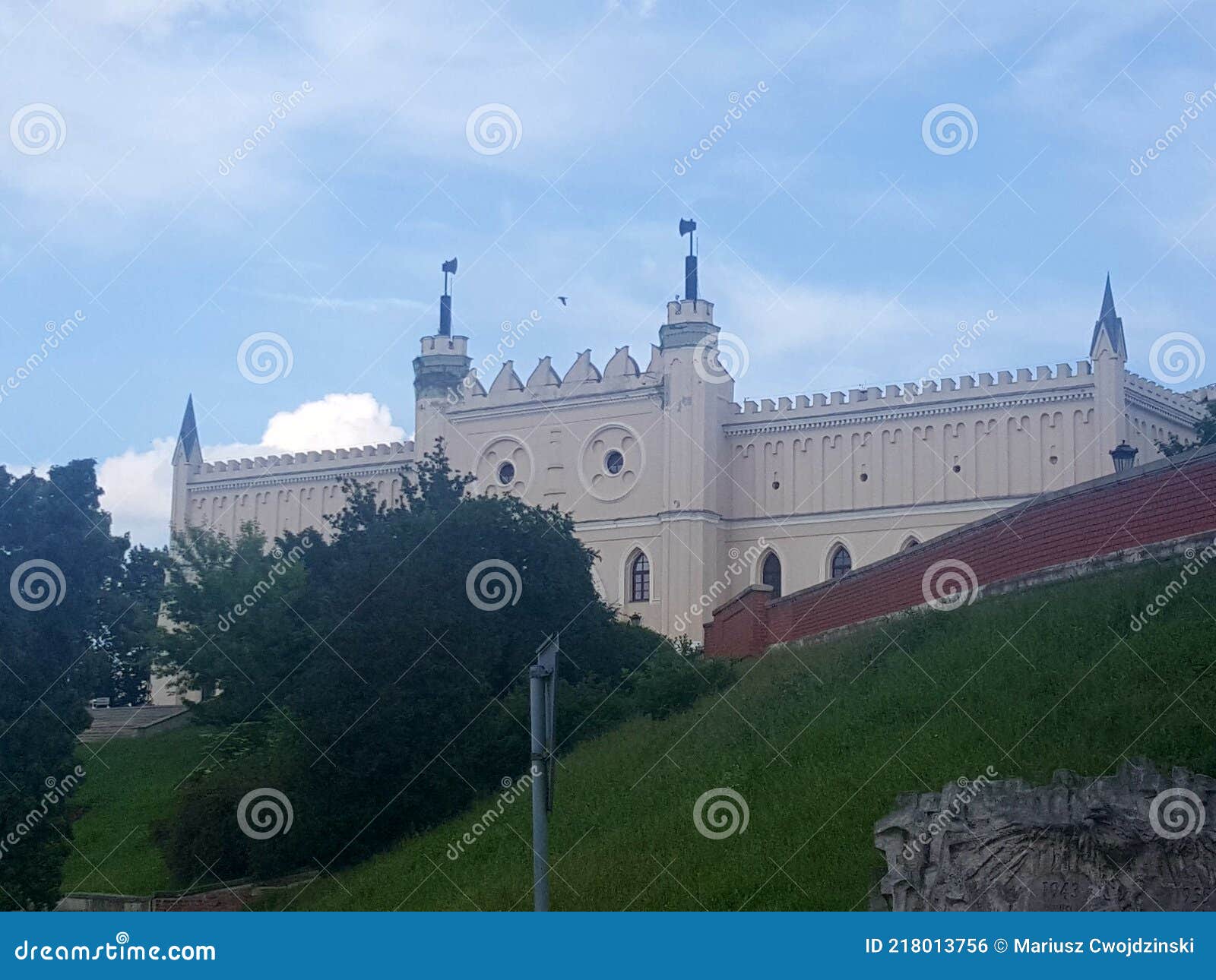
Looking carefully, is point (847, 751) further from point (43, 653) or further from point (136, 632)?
point (136, 632)

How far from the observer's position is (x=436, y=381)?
51.9 meters

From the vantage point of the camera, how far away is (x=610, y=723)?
93.3 ft

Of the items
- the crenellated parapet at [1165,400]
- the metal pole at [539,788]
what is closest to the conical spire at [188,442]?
the crenellated parapet at [1165,400]

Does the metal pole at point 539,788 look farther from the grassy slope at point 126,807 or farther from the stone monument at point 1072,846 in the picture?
the grassy slope at point 126,807

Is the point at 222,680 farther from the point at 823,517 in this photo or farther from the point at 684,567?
the point at 823,517

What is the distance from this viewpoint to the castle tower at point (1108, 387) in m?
41.4

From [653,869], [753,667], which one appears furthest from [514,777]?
[653,869]

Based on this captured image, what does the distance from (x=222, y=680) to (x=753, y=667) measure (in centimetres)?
1485

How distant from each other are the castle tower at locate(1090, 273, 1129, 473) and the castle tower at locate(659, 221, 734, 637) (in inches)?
409

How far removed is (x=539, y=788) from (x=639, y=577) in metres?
34.6

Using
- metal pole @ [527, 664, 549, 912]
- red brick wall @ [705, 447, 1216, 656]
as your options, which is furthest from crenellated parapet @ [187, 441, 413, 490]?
metal pole @ [527, 664, 549, 912]

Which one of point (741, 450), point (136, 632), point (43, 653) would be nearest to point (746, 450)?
point (741, 450)

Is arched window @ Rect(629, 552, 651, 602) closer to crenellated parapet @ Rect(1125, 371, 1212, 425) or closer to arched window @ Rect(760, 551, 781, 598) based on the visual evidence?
arched window @ Rect(760, 551, 781, 598)

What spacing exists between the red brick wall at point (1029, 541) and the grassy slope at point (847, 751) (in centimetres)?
65
